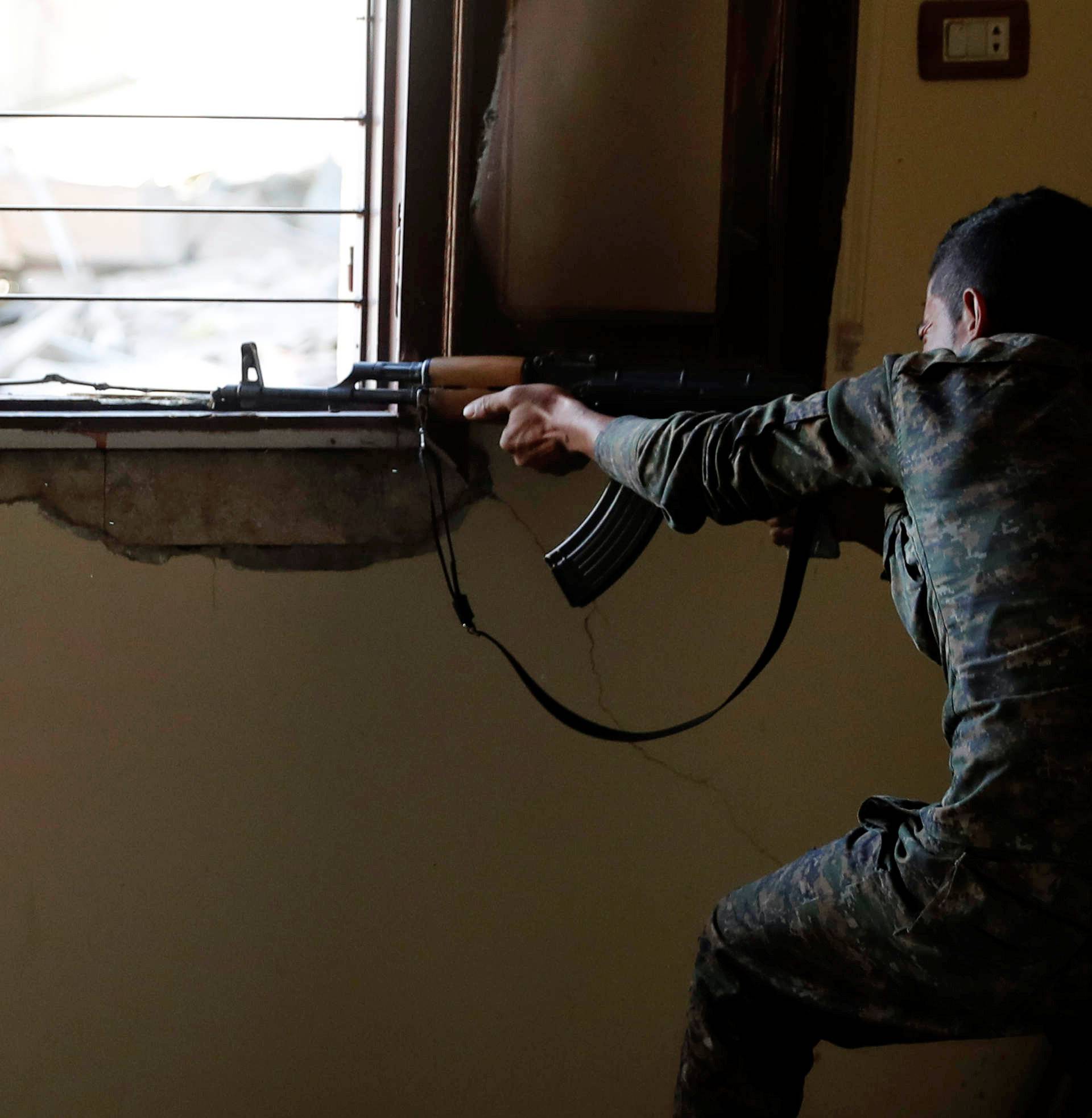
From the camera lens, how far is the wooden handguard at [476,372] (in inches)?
55.7

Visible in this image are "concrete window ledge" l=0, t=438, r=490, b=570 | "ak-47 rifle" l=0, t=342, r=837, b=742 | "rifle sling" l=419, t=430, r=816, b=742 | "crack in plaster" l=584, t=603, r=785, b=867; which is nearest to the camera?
"rifle sling" l=419, t=430, r=816, b=742

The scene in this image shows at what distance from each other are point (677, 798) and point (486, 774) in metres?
0.27

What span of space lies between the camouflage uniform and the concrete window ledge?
0.58 meters

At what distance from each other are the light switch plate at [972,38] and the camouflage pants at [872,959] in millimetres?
1001

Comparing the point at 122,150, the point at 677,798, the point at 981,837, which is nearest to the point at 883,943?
the point at 981,837

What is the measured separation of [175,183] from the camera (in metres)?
1.56

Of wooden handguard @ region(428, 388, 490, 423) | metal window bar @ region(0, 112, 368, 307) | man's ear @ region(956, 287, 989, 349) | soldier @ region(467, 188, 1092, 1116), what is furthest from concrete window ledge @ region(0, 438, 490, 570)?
man's ear @ region(956, 287, 989, 349)

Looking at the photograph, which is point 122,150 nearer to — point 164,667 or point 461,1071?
point 164,667

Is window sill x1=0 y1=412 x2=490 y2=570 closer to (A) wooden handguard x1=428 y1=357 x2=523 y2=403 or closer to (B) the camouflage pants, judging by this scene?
(A) wooden handguard x1=428 y1=357 x2=523 y2=403

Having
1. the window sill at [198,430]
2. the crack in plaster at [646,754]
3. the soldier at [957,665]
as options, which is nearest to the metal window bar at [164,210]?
the window sill at [198,430]

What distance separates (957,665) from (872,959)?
0.85 ft

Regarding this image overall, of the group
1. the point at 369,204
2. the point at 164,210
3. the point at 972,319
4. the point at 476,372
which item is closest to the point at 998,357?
the point at 972,319

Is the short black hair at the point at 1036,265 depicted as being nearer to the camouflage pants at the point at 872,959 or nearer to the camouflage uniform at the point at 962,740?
the camouflage uniform at the point at 962,740

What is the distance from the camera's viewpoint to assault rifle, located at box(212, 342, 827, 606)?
55.1 inches
